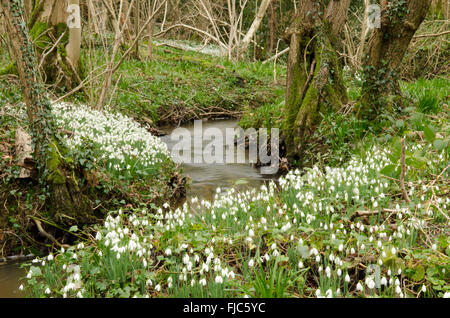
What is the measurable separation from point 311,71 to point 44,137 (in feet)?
17.3

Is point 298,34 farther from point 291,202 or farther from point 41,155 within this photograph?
point 41,155

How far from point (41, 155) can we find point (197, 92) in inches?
372

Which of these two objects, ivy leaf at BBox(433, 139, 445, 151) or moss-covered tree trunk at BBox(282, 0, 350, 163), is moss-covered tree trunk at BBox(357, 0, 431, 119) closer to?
moss-covered tree trunk at BBox(282, 0, 350, 163)

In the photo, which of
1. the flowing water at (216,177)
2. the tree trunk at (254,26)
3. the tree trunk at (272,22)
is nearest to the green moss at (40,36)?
the flowing water at (216,177)

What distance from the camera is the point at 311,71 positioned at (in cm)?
834

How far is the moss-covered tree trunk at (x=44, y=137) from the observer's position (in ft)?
15.8

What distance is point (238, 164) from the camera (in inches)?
371

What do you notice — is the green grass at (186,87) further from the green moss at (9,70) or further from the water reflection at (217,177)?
the water reflection at (217,177)

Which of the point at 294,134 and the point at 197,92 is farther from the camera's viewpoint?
the point at 197,92

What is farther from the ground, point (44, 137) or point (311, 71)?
point (311, 71)

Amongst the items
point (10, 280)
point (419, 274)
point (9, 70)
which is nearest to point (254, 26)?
point (9, 70)

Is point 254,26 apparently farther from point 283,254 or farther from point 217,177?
point 283,254

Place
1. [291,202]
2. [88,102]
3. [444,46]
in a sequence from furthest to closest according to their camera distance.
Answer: [444,46], [88,102], [291,202]
